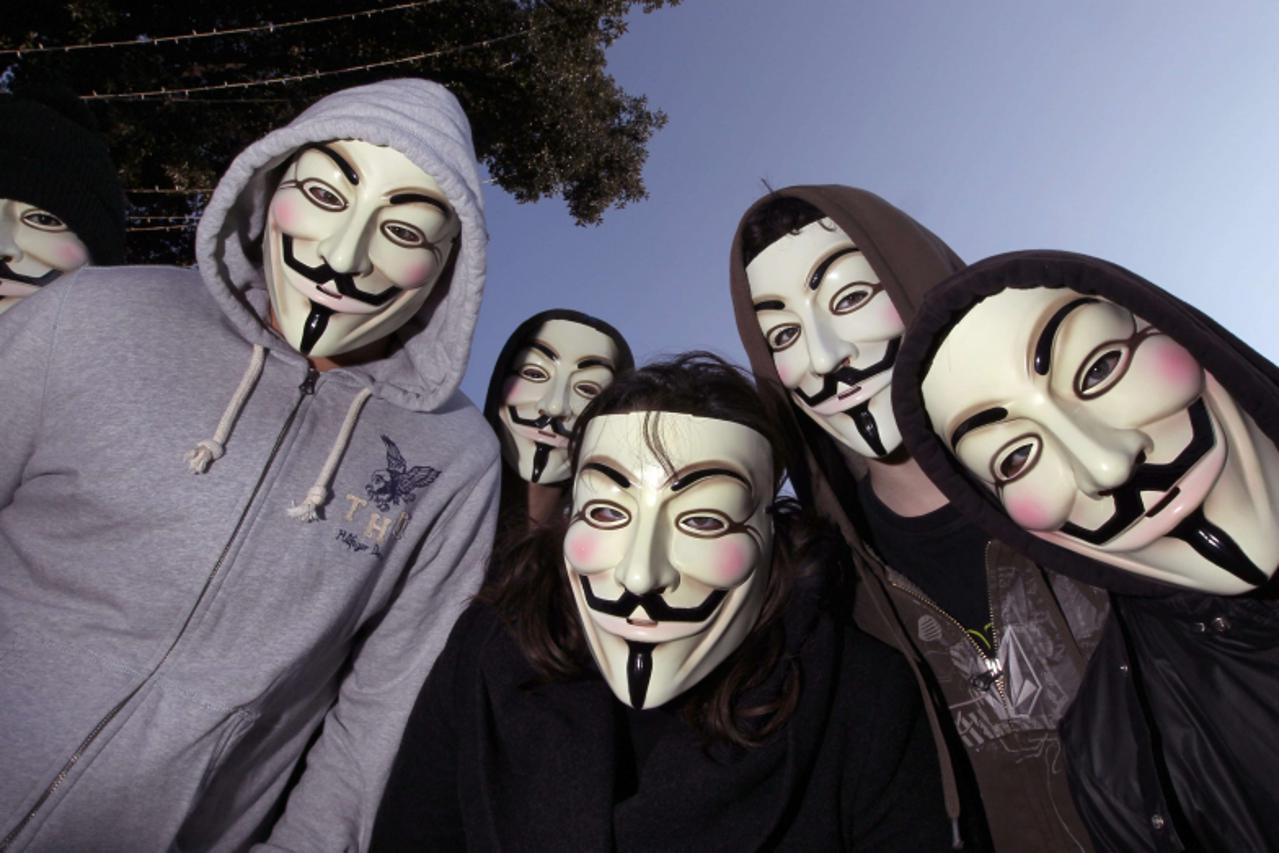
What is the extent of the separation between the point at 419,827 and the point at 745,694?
2.69ft

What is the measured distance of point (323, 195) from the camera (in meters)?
2.09

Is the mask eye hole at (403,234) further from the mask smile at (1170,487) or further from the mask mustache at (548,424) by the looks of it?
the mask smile at (1170,487)

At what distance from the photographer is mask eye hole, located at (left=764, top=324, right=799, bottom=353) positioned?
2412 millimetres

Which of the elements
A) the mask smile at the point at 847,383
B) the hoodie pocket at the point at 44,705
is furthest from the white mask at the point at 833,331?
the hoodie pocket at the point at 44,705

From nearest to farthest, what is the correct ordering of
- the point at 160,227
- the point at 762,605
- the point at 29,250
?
the point at 762,605 < the point at 29,250 < the point at 160,227

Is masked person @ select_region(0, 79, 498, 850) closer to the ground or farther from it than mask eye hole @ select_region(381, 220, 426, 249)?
closer to the ground

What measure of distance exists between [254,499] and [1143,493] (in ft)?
6.19

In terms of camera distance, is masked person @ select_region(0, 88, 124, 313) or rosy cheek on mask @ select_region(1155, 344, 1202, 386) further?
masked person @ select_region(0, 88, 124, 313)

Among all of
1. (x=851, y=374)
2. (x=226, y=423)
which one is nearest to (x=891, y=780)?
(x=851, y=374)

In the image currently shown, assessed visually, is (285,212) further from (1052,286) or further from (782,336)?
(1052,286)

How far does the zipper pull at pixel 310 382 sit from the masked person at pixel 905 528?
128 cm

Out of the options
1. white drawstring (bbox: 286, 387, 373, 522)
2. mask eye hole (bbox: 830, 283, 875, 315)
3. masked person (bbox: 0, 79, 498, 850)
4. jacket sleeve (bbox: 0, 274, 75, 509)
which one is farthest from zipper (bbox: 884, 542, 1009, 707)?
jacket sleeve (bbox: 0, 274, 75, 509)

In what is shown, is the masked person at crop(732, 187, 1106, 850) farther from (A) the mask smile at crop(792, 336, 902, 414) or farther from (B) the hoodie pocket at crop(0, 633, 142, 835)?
(B) the hoodie pocket at crop(0, 633, 142, 835)

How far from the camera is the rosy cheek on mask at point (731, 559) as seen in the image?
1.87 metres
